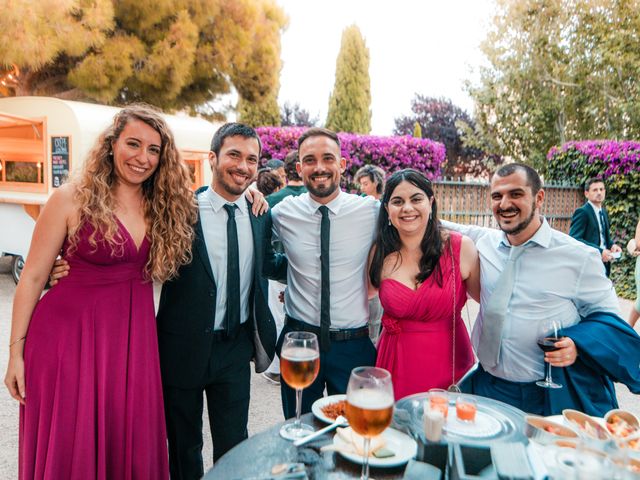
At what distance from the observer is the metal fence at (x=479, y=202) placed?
11273 millimetres

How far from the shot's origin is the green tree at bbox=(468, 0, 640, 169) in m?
14.4

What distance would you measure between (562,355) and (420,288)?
2.48 ft

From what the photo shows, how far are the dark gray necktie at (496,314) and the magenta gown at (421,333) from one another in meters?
0.19

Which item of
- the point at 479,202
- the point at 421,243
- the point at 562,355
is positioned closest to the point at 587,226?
the point at 479,202

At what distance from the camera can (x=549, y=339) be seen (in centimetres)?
218

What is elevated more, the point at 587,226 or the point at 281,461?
the point at 587,226

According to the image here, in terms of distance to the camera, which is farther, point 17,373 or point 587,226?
point 587,226

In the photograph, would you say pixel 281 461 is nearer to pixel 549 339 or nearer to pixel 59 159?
pixel 549 339

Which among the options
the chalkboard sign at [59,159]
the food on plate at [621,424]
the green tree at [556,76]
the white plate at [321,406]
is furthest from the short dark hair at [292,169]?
the green tree at [556,76]

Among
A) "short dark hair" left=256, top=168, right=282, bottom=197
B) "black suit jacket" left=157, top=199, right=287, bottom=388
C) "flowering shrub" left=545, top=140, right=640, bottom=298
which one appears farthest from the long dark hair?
"flowering shrub" left=545, top=140, right=640, bottom=298

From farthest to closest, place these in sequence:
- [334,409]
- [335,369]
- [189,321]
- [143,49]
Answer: [143,49]
[335,369]
[189,321]
[334,409]

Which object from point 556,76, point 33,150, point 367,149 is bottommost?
point 33,150

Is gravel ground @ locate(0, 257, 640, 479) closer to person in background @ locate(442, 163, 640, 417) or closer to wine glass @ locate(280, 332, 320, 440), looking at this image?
person in background @ locate(442, 163, 640, 417)

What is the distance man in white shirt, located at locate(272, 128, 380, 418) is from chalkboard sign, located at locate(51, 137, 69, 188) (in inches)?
296
